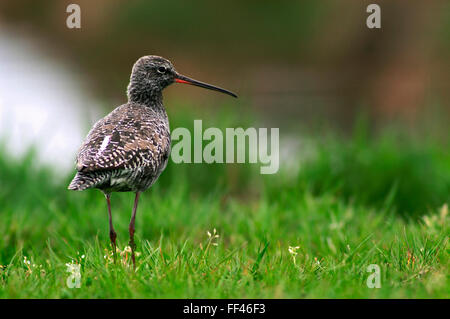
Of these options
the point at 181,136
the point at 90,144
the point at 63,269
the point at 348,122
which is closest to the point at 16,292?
the point at 63,269

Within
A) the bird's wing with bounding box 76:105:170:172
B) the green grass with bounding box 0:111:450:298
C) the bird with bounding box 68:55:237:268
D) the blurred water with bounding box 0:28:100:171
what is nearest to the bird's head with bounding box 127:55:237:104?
the bird with bounding box 68:55:237:268

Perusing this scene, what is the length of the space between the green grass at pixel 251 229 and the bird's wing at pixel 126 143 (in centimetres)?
71

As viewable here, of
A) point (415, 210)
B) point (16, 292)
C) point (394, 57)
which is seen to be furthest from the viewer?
point (394, 57)

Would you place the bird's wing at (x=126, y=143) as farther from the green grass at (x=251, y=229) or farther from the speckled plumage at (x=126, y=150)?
the green grass at (x=251, y=229)

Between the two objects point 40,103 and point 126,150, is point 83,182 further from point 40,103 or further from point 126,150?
point 40,103

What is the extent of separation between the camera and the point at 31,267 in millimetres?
5574

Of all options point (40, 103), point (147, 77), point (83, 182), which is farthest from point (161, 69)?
point (40, 103)

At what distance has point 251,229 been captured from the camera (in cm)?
750

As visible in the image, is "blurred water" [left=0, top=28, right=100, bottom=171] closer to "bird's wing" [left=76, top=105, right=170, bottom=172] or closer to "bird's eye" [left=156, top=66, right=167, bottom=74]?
"bird's eye" [left=156, top=66, right=167, bottom=74]

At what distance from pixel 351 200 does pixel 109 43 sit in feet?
39.6

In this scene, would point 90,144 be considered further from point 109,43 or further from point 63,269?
point 109,43

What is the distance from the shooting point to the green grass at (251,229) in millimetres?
4836

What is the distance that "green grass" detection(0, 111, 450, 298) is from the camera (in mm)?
4836

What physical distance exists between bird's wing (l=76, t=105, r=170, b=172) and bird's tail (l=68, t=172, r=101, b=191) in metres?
0.05
